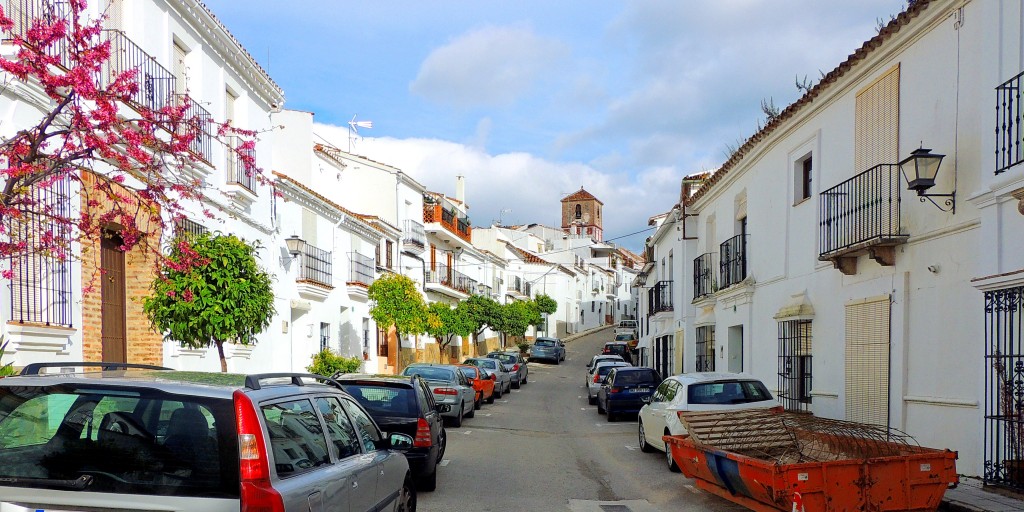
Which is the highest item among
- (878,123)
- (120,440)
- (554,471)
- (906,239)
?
(878,123)

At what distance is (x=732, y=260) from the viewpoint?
2142 cm

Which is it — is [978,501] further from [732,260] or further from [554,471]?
[732,260]

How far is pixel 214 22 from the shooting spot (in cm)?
1638

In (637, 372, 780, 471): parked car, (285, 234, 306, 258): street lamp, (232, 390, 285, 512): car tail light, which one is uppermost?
(285, 234, 306, 258): street lamp

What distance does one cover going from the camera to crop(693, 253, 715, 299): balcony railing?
24078 mm

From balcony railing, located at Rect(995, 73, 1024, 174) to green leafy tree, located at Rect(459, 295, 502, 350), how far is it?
36.2m

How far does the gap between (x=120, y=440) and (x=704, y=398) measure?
35.4ft

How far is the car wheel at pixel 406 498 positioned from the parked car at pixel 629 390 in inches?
599

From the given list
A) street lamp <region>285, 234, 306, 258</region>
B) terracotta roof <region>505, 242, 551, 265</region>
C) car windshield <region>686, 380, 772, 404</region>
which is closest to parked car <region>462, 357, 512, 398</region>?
street lamp <region>285, 234, 306, 258</region>

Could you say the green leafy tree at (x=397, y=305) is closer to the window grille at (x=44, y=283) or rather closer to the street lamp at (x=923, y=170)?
the window grille at (x=44, y=283)

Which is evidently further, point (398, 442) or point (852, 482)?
point (852, 482)

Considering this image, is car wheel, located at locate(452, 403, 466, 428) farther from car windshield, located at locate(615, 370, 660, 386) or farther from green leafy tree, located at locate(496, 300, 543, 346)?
green leafy tree, located at locate(496, 300, 543, 346)

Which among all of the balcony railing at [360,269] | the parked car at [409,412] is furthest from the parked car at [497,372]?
the parked car at [409,412]

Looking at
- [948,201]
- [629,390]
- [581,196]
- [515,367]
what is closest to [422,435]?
[948,201]
